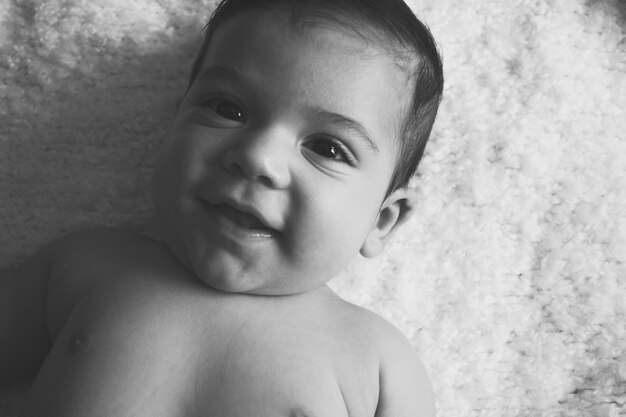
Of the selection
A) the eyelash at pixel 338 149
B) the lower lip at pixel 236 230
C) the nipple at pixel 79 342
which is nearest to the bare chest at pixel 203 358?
the nipple at pixel 79 342

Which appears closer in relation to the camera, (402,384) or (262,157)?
(262,157)

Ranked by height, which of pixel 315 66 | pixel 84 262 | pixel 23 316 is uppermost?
pixel 315 66

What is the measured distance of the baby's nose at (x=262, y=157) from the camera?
97 cm

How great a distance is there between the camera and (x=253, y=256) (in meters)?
1.00

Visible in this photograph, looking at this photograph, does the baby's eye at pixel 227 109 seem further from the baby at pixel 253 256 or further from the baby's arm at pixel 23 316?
the baby's arm at pixel 23 316

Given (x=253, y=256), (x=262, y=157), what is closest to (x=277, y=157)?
(x=262, y=157)

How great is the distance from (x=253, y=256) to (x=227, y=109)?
0.69ft

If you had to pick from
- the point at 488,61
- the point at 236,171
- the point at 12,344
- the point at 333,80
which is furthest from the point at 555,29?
the point at 12,344

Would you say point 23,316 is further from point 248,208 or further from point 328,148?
point 328,148

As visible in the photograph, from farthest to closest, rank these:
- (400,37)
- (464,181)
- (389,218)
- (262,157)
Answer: (464,181)
(389,218)
(400,37)
(262,157)

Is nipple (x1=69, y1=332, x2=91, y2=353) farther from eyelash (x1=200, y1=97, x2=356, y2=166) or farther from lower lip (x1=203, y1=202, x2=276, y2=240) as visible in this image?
eyelash (x1=200, y1=97, x2=356, y2=166)

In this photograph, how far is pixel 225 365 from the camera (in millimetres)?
1008

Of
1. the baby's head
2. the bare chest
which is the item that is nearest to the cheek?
the baby's head

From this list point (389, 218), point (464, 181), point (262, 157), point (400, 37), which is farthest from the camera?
point (464, 181)
